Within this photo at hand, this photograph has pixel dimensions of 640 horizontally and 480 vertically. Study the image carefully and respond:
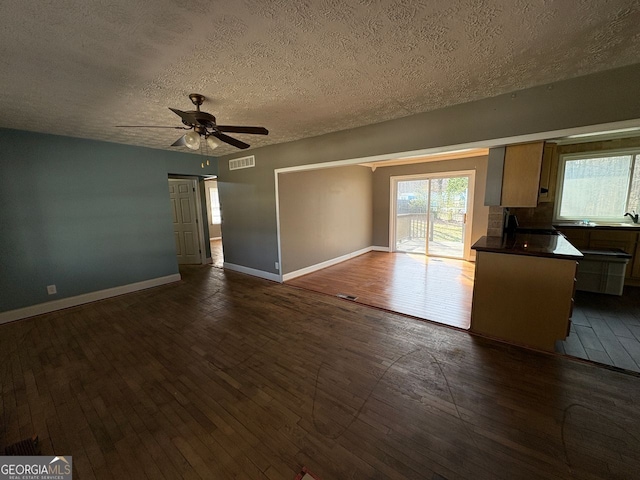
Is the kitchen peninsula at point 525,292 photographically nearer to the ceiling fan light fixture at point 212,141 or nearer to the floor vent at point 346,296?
the floor vent at point 346,296

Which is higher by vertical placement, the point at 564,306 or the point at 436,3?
the point at 436,3

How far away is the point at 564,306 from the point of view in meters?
2.40

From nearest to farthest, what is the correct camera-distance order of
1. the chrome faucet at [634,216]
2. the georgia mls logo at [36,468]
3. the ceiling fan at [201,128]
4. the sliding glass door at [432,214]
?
the georgia mls logo at [36,468], the ceiling fan at [201,128], the chrome faucet at [634,216], the sliding glass door at [432,214]

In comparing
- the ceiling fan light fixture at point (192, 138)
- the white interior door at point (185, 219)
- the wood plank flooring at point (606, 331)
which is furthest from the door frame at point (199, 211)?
the wood plank flooring at point (606, 331)

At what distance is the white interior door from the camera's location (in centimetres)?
604

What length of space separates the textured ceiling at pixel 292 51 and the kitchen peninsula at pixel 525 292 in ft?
5.24

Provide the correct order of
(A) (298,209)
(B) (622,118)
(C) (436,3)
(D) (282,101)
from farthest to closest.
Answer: (A) (298,209), (D) (282,101), (B) (622,118), (C) (436,3)

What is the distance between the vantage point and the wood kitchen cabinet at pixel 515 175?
2635 millimetres

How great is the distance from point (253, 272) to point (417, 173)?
15.8ft

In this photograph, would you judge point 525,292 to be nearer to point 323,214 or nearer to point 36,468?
point 323,214

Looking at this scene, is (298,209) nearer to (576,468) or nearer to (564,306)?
(564,306)

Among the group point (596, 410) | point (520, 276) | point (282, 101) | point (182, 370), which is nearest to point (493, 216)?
point (520, 276)

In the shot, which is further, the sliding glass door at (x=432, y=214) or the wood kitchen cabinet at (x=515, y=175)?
the sliding glass door at (x=432, y=214)

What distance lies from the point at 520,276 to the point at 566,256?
0.40 meters
